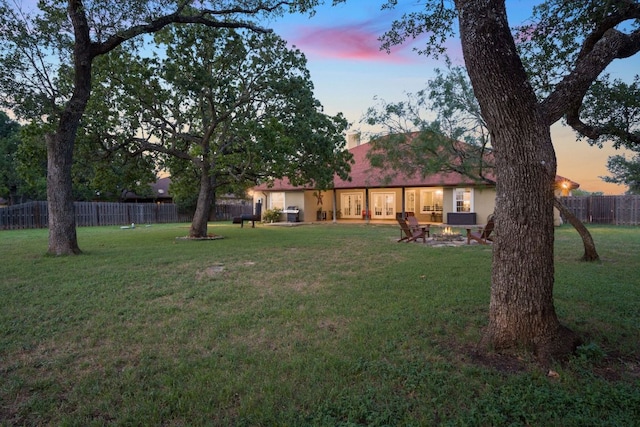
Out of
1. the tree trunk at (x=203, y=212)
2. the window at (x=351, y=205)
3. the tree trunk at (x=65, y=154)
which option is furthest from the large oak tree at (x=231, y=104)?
the window at (x=351, y=205)

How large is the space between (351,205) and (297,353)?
896 inches

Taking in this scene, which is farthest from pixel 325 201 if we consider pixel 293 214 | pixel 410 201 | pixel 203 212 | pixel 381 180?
pixel 203 212

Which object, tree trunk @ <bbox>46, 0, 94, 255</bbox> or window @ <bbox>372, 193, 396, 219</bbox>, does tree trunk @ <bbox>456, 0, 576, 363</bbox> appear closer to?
tree trunk @ <bbox>46, 0, 94, 255</bbox>

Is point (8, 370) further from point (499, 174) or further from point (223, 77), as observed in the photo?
point (223, 77)

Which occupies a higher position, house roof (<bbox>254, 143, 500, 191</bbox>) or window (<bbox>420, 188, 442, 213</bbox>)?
house roof (<bbox>254, 143, 500, 191</bbox>)

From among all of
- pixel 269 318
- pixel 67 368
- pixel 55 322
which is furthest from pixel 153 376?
pixel 55 322

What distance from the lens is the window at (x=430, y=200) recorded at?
23.1 meters

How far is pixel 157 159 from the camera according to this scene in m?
15.6

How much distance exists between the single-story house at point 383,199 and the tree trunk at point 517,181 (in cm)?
1648

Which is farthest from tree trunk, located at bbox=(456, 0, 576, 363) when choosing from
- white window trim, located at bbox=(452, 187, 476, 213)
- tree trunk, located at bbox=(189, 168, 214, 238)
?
white window trim, located at bbox=(452, 187, 476, 213)

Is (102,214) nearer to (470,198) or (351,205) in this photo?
(351,205)

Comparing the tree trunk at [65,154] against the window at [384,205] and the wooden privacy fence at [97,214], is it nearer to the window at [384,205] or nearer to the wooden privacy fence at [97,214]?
the wooden privacy fence at [97,214]

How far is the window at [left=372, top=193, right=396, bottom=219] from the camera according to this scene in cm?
2444

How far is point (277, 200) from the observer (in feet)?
86.2
